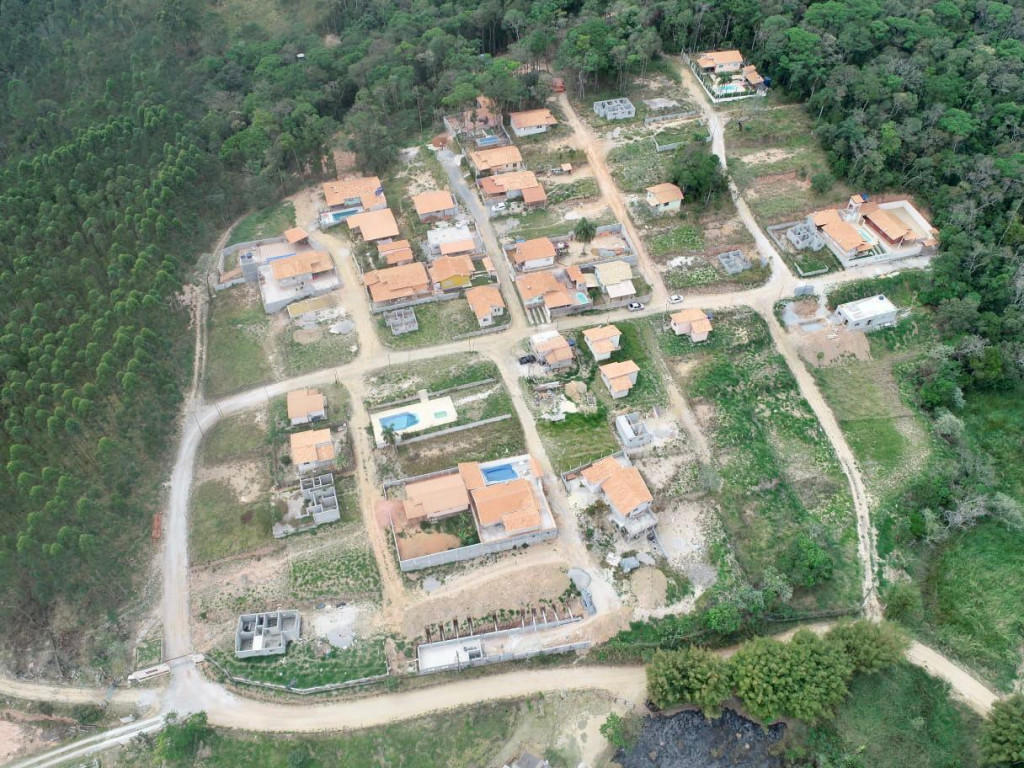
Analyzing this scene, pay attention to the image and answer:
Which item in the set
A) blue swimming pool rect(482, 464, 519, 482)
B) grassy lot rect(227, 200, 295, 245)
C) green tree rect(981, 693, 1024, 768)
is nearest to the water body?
green tree rect(981, 693, 1024, 768)

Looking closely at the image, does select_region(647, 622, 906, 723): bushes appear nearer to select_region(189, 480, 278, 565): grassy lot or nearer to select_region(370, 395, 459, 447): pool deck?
select_region(370, 395, 459, 447): pool deck

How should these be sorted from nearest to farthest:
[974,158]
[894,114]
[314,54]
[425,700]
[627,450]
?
[425,700]
[627,450]
[974,158]
[894,114]
[314,54]

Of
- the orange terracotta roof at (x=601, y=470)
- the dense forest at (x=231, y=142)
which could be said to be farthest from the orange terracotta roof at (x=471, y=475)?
the dense forest at (x=231, y=142)

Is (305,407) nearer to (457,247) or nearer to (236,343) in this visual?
(236,343)

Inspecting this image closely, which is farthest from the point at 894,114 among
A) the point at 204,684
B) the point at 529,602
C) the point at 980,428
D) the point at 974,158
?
the point at 204,684

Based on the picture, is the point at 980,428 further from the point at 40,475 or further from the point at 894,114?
the point at 40,475

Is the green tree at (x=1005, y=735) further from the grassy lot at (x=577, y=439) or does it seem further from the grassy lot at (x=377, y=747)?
the grassy lot at (x=577, y=439)
